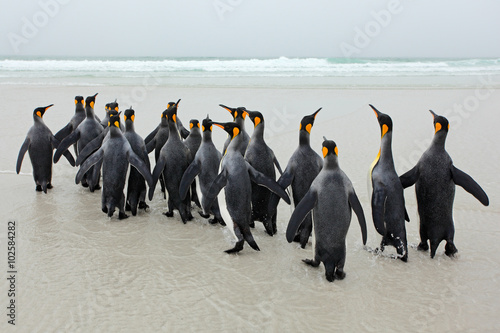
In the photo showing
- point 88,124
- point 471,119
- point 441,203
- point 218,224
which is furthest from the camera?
point 471,119

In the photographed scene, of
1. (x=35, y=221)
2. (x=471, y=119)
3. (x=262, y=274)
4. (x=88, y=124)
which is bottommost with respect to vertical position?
(x=35, y=221)

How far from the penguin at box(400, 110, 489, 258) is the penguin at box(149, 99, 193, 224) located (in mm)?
2329

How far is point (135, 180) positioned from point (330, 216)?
246 centimetres

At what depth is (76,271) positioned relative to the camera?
349 cm

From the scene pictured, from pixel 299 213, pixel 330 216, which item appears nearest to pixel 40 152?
pixel 299 213

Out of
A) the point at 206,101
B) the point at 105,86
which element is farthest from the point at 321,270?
the point at 105,86

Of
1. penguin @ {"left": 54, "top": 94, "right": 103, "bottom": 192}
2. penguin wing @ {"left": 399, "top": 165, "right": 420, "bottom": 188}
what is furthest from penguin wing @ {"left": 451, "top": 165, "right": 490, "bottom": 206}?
penguin @ {"left": 54, "top": 94, "right": 103, "bottom": 192}

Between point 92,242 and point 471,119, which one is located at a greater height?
point 471,119

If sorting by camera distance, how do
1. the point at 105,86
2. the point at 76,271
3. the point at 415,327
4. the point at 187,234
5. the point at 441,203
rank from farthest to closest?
the point at 105,86
the point at 187,234
the point at 441,203
the point at 76,271
the point at 415,327

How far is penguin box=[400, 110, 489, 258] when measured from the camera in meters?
3.93

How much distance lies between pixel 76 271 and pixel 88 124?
111 inches

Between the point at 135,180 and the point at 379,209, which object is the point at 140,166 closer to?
the point at 135,180

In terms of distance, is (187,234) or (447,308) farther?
(187,234)

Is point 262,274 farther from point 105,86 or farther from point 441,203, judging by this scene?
point 105,86
